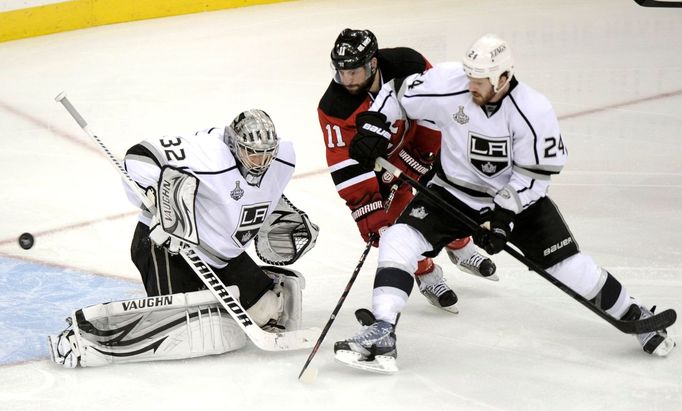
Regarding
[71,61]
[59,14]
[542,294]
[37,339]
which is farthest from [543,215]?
[59,14]

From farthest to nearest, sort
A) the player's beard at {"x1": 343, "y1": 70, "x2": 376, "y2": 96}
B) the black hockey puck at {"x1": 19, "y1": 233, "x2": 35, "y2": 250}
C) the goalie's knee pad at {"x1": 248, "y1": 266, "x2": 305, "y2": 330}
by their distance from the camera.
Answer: the black hockey puck at {"x1": 19, "y1": 233, "x2": 35, "y2": 250}
the player's beard at {"x1": 343, "y1": 70, "x2": 376, "y2": 96}
the goalie's knee pad at {"x1": 248, "y1": 266, "x2": 305, "y2": 330}

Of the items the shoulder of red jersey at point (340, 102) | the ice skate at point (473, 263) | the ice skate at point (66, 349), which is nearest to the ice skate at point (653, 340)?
the ice skate at point (473, 263)

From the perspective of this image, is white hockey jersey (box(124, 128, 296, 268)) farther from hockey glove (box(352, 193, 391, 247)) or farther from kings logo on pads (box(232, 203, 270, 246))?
hockey glove (box(352, 193, 391, 247))

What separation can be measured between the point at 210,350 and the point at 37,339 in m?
0.65

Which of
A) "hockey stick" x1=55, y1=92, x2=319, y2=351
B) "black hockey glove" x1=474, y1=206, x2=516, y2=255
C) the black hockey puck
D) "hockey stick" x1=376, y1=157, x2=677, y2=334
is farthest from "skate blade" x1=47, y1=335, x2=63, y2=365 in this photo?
"black hockey glove" x1=474, y1=206, x2=516, y2=255

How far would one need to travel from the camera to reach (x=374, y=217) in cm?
398

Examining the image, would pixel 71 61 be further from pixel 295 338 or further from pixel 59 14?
pixel 295 338

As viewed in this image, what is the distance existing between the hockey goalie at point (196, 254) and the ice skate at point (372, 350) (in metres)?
0.30

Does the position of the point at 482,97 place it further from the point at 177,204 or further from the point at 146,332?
the point at 146,332

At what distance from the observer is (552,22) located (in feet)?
28.7

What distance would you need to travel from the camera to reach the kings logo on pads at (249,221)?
145 inches

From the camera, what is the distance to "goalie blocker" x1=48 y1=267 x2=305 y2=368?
3568mm

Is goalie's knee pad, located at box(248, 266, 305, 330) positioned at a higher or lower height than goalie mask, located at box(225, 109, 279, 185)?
lower

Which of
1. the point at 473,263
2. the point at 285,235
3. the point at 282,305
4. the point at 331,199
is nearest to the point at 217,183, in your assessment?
the point at 285,235
